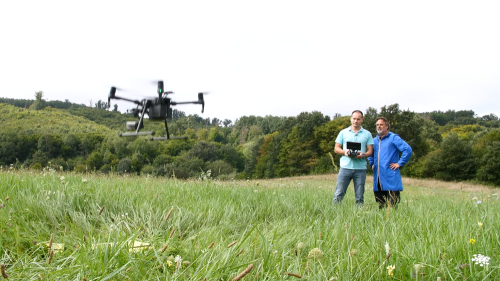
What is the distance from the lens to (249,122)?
133m

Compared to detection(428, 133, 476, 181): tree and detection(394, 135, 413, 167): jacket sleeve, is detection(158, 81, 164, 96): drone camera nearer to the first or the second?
detection(394, 135, 413, 167): jacket sleeve

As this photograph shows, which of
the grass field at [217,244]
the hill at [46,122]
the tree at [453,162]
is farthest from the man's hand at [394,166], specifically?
the hill at [46,122]

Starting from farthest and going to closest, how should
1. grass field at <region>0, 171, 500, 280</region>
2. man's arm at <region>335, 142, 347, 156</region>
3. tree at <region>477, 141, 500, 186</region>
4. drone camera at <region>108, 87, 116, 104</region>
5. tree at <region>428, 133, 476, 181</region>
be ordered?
tree at <region>428, 133, 476, 181</region>
tree at <region>477, 141, 500, 186</region>
man's arm at <region>335, 142, 347, 156</region>
drone camera at <region>108, 87, 116, 104</region>
grass field at <region>0, 171, 500, 280</region>

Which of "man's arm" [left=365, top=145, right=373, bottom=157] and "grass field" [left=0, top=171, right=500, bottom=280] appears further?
"man's arm" [left=365, top=145, right=373, bottom=157]

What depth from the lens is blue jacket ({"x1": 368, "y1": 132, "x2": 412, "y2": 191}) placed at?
5402 mm

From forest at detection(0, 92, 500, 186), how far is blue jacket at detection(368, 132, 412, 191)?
1157 centimetres

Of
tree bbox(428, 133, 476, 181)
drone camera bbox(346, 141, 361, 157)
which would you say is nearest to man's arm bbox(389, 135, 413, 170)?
drone camera bbox(346, 141, 361, 157)

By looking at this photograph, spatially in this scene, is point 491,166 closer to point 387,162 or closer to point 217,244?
point 387,162

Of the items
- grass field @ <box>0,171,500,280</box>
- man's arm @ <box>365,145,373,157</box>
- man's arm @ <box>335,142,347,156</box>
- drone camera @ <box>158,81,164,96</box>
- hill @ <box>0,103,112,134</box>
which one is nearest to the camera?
grass field @ <box>0,171,500,280</box>

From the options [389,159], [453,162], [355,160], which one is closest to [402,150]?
[389,159]

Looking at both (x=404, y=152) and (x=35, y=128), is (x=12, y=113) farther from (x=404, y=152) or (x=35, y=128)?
(x=404, y=152)

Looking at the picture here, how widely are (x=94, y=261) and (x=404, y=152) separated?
527 cm

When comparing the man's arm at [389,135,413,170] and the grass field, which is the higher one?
the man's arm at [389,135,413,170]

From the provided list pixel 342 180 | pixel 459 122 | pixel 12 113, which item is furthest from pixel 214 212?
pixel 12 113
